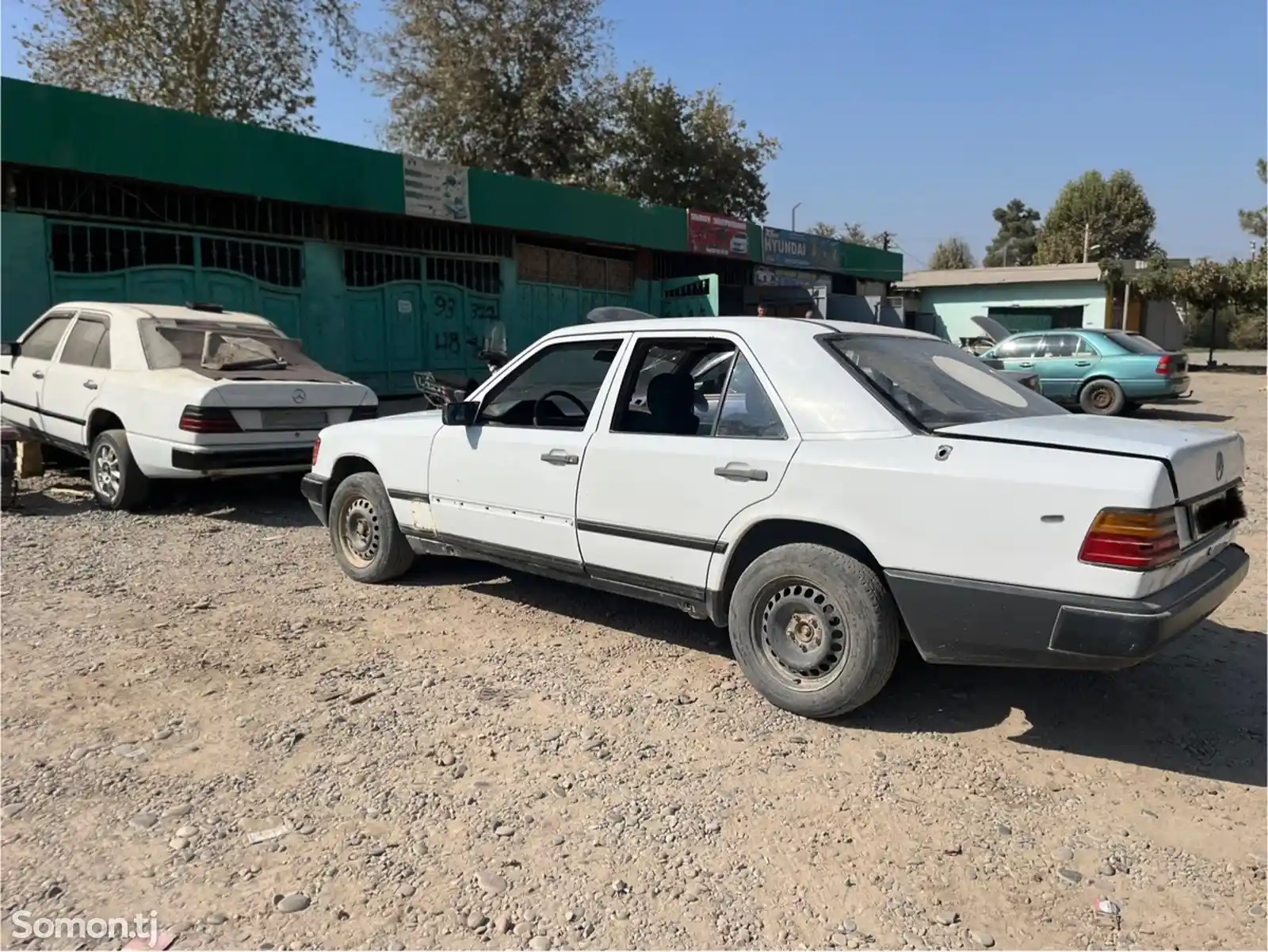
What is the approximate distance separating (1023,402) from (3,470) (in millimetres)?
7489

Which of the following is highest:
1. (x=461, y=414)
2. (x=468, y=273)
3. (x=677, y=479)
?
(x=468, y=273)

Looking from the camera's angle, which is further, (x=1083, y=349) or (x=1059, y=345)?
(x=1059, y=345)

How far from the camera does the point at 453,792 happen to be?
311 centimetres

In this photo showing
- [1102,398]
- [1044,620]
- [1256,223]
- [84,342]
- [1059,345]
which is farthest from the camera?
[1256,223]

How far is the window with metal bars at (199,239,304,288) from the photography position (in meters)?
12.6

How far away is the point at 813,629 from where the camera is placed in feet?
11.9

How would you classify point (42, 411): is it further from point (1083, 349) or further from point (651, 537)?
point (1083, 349)

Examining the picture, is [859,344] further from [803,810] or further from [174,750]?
[174,750]

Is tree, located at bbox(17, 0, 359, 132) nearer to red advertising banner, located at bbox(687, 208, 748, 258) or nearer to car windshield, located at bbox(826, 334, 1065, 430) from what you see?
red advertising banner, located at bbox(687, 208, 748, 258)

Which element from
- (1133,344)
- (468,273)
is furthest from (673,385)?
(1133,344)

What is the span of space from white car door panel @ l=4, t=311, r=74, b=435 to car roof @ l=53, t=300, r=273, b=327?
0.19m

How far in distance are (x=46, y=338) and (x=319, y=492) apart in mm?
4616

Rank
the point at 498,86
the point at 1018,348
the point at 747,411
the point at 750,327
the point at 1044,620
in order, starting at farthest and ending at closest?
the point at 498,86, the point at 1018,348, the point at 750,327, the point at 747,411, the point at 1044,620

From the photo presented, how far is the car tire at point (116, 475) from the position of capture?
7246 millimetres
